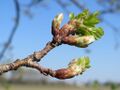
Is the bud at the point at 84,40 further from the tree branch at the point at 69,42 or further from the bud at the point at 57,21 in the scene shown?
the bud at the point at 57,21

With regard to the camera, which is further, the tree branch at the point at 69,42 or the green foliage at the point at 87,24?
the green foliage at the point at 87,24

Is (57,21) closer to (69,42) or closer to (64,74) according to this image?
(69,42)

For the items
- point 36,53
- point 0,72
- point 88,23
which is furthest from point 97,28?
point 0,72

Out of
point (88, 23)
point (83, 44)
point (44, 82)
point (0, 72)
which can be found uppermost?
point (44, 82)

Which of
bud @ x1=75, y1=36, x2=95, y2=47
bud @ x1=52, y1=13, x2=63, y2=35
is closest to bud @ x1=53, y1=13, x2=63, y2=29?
bud @ x1=52, y1=13, x2=63, y2=35

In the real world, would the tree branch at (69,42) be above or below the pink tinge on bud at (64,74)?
above

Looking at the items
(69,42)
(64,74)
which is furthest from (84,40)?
(64,74)

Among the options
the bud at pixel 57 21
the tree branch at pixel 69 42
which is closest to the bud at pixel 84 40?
the tree branch at pixel 69 42

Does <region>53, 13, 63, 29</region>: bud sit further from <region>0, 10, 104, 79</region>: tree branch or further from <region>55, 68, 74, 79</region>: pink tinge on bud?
<region>55, 68, 74, 79</region>: pink tinge on bud

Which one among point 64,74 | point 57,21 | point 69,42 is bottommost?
point 64,74

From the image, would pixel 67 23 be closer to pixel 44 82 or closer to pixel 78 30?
pixel 78 30

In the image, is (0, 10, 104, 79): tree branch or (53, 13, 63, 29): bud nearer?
(0, 10, 104, 79): tree branch
